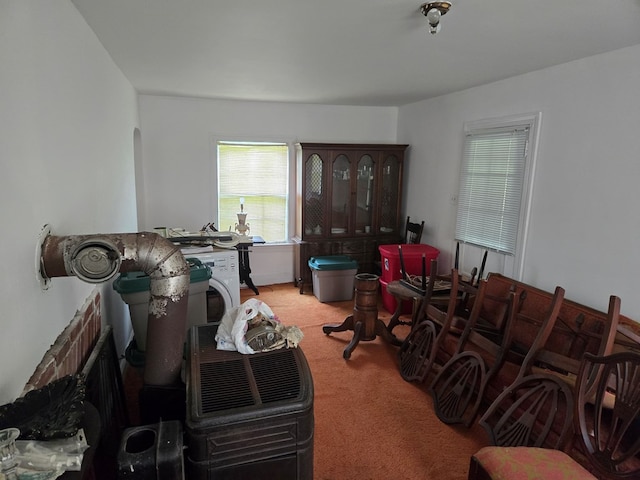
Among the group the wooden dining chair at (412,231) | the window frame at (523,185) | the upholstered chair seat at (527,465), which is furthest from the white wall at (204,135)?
the upholstered chair seat at (527,465)

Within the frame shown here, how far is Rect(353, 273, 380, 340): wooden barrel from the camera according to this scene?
343 centimetres

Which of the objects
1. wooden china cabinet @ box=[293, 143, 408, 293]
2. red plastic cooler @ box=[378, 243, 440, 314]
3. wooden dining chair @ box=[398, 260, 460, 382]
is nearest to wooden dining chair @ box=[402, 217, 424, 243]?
wooden china cabinet @ box=[293, 143, 408, 293]

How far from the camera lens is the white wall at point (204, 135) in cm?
458

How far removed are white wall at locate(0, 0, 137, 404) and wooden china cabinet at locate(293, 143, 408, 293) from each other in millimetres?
2735

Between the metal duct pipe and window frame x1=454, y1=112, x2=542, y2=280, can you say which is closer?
the metal duct pipe

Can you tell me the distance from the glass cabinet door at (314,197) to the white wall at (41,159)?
2.71 meters

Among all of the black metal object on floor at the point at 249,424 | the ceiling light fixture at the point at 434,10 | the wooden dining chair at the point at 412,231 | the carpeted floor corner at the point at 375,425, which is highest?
the ceiling light fixture at the point at 434,10

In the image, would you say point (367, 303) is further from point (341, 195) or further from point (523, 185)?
point (341, 195)

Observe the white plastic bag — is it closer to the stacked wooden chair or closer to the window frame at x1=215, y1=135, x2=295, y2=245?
the stacked wooden chair

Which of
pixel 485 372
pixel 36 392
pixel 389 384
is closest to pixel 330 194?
pixel 389 384

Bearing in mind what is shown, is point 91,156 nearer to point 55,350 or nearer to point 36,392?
point 55,350

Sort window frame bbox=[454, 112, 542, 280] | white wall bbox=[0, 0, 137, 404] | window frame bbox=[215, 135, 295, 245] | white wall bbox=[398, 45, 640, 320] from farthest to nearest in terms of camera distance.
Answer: window frame bbox=[215, 135, 295, 245]
window frame bbox=[454, 112, 542, 280]
white wall bbox=[398, 45, 640, 320]
white wall bbox=[0, 0, 137, 404]

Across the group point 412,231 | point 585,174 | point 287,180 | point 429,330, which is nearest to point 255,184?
point 287,180

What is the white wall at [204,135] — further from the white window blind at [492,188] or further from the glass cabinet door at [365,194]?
the white window blind at [492,188]
